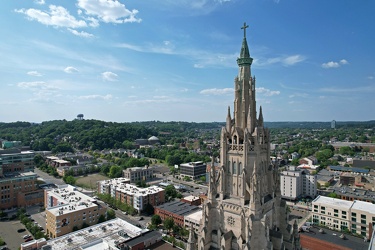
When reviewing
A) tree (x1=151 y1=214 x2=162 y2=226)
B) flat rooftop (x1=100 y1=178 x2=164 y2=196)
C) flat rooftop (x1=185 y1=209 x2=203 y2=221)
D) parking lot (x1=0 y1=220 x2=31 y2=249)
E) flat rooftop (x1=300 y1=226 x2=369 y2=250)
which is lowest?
parking lot (x1=0 y1=220 x2=31 y2=249)

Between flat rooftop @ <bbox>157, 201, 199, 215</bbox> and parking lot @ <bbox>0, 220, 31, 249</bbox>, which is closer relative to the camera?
parking lot @ <bbox>0, 220, 31, 249</bbox>

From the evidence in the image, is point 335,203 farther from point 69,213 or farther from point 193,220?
point 69,213

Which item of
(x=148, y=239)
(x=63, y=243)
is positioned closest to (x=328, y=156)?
(x=148, y=239)

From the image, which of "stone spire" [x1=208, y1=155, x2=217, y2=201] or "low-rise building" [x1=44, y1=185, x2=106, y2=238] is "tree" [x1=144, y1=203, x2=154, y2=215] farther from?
"stone spire" [x1=208, y1=155, x2=217, y2=201]

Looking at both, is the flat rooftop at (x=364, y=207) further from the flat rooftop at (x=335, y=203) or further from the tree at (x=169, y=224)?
the tree at (x=169, y=224)

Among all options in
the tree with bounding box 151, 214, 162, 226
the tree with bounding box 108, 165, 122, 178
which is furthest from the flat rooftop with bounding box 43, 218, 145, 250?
the tree with bounding box 108, 165, 122, 178

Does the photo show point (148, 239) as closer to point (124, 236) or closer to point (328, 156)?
point (124, 236)
